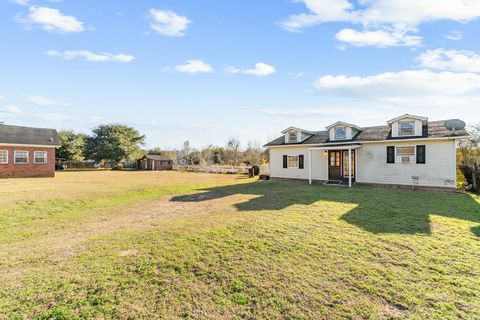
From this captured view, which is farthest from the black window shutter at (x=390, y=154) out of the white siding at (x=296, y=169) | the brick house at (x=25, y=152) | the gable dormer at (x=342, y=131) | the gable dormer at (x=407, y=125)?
the brick house at (x=25, y=152)

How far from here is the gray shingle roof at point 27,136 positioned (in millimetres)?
22578

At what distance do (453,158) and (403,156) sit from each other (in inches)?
88.5

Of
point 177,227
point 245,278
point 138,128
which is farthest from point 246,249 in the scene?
point 138,128

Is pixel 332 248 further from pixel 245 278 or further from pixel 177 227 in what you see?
pixel 177 227

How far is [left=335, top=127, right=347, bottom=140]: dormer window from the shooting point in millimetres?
17242

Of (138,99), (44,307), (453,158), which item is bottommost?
(44,307)

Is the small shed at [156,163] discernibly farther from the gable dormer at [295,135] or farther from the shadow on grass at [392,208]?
the shadow on grass at [392,208]

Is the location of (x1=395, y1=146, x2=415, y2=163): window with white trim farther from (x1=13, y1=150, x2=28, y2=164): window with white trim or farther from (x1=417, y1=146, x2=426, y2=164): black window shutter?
(x1=13, y1=150, x2=28, y2=164): window with white trim

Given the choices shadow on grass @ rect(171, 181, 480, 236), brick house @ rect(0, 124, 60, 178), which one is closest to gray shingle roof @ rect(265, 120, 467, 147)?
shadow on grass @ rect(171, 181, 480, 236)

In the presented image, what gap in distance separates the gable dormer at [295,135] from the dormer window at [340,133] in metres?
2.49

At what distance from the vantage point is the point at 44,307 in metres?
3.35

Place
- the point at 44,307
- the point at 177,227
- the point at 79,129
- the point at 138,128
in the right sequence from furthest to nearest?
1. the point at 138,128
2. the point at 79,129
3. the point at 177,227
4. the point at 44,307

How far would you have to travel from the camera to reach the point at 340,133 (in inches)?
688

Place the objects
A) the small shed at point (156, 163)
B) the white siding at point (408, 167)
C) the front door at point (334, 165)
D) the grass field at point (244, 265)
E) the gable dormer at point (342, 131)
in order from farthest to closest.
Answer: the small shed at point (156, 163) → the front door at point (334, 165) → the gable dormer at point (342, 131) → the white siding at point (408, 167) → the grass field at point (244, 265)
